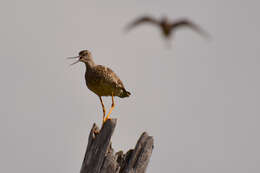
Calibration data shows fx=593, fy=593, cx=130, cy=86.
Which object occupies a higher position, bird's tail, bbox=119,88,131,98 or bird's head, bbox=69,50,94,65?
bird's head, bbox=69,50,94,65

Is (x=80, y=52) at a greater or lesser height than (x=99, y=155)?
greater

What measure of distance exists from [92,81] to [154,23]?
2.16 meters

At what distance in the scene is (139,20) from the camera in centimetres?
1520

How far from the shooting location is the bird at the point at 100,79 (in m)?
15.1

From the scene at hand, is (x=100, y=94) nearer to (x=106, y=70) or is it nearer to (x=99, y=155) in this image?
(x=106, y=70)

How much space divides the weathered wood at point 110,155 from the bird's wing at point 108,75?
2.91 m

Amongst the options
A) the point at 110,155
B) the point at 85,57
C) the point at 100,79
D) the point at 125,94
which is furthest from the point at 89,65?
the point at 110,155

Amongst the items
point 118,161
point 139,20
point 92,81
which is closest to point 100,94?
point 92,81

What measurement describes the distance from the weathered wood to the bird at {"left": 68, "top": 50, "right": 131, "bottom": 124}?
265 cm

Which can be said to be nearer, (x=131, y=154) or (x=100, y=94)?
(x=131, y=154)

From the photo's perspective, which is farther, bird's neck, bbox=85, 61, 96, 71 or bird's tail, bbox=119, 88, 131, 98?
bird's tail, bbox=119, 88, 131, 98

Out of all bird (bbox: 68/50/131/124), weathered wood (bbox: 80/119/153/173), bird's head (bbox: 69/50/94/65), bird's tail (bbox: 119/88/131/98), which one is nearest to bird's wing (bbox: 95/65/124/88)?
bird (bbox: 68/50/131/124)

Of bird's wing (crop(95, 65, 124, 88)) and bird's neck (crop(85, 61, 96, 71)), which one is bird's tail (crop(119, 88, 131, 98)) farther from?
bird's neck (crop(85, 61, 96, 71))

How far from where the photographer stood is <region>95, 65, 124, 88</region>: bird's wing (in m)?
15.1
